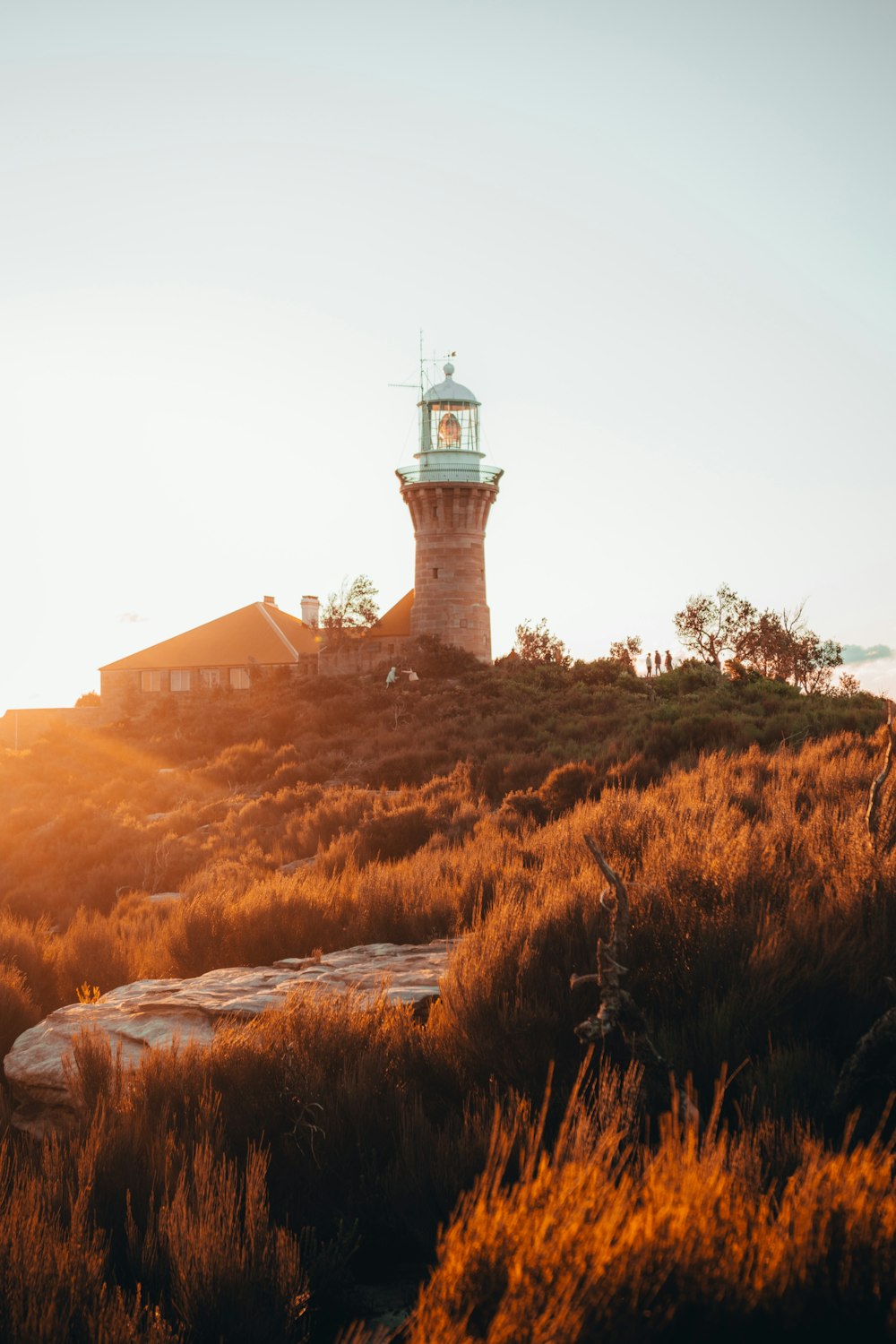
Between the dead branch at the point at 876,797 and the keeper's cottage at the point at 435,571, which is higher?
the keeper's cottage at the point at 435,571

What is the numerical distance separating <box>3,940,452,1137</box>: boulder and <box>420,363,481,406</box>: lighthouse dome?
120 ft

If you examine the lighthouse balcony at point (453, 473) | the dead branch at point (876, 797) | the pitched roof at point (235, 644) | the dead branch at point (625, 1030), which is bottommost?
the dead branch at point (625, 1030)

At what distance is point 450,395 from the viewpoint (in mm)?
41125

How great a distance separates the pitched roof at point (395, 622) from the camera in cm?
4153

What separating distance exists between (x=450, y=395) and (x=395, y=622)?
32.8ft

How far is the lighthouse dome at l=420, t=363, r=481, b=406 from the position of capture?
135 feet

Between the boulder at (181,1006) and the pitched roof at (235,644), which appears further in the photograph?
the pitched roof at (235,644)

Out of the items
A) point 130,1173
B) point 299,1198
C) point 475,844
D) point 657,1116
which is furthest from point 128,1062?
point 475,844

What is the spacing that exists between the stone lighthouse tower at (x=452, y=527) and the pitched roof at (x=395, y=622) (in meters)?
1.12

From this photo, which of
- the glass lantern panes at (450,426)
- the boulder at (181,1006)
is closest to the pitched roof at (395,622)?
the glass lantern panes at (450,426)

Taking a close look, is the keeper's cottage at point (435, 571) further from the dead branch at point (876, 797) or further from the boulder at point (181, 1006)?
the dead branch at point (876, 797)

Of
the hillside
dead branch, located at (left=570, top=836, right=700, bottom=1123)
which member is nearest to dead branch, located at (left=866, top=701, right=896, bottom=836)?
the hillside

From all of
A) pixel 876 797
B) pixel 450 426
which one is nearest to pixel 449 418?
pixel 450 426

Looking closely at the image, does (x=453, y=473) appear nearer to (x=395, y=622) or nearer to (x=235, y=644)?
(x=395, y=622)
